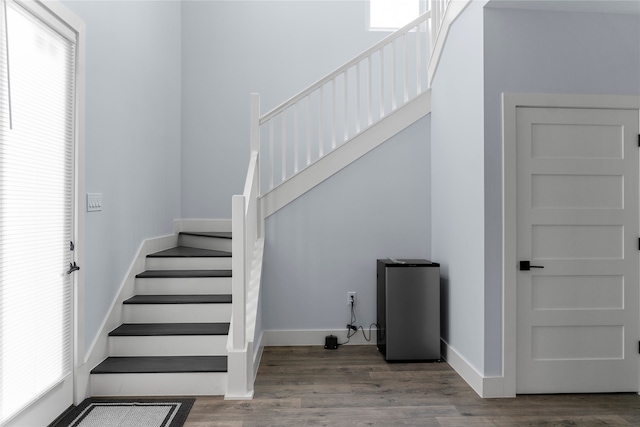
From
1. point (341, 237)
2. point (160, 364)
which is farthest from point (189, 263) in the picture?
point (341, 237)

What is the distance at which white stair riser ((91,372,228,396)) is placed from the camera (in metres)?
3.03

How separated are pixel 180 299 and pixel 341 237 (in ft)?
5.04

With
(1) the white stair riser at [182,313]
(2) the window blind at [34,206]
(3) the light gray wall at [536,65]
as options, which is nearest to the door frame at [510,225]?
(3) the light gray wall at [536,65]

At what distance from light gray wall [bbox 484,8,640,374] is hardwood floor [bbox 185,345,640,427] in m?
0.34

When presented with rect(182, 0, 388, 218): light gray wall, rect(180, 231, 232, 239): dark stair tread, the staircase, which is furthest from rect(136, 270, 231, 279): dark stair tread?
rect(182, 0, 388, 218): light gray wall

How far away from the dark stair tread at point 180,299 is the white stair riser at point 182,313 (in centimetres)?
3

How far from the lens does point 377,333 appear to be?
4.14m

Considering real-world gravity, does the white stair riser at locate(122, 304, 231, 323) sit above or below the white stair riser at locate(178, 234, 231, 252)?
below

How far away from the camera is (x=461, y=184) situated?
350 centimetres

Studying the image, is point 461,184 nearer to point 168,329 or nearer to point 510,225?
point 510,225

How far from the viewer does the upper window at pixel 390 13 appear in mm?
5426

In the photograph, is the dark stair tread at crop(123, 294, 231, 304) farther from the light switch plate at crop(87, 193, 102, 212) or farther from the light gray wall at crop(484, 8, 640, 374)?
the light gray wall at crop(484, 8, 640, 374)

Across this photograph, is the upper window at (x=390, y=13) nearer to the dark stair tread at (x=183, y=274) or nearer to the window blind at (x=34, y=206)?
the dark stair tread at (x=183, y=274)

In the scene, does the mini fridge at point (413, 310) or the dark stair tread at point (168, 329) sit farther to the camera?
the mini fridge at point (413, 310)
